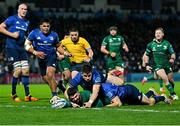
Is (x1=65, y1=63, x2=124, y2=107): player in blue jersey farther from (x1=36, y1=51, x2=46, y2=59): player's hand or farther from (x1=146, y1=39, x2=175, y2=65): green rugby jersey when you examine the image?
(x1=146, y1=39, x2=175, y2=65): green rugby jersey

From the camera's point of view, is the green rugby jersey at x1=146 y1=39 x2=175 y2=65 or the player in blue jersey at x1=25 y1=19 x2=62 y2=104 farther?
the green rugby jersey at x1=146 y1=39 x2=175 y2=65

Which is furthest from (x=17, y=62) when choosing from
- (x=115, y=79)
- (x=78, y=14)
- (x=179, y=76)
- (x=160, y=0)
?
(x=160, y=0)

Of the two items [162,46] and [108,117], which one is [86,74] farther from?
[162,46]

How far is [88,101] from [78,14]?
2924 centimetres

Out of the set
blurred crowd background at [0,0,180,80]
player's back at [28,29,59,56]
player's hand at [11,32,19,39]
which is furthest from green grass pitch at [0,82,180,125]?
blurred crowd background at [0,0,180,80]

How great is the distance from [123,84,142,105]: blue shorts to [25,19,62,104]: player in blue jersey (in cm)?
256

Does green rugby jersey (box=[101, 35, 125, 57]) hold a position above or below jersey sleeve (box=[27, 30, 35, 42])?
below

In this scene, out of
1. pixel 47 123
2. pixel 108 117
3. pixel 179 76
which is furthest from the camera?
pixel 179 76

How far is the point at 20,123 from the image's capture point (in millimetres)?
10820

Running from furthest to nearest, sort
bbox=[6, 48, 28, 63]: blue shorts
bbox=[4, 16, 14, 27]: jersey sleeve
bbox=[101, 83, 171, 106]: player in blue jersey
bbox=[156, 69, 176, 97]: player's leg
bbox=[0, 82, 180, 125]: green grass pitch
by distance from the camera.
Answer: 1. bbox=[156, 69, 176, 97]: player's leg
2. bbox=[6, 48, 28, 63]: blue shorts
3. bbox=[4, 16, 14, 27]: jersey sleeve
4. bbox=[101, 83, 171, 106]: player in blue jersey
5. bbox=[0, 82, 180, 125]: green grass pitch

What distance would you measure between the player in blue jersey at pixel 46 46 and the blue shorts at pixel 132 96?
2.56 m

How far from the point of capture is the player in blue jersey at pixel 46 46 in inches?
648

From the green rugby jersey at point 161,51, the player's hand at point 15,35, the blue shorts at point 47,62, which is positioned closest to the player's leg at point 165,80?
the green rugby jersey at point 161,51

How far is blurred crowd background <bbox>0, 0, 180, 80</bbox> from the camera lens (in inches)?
1554
